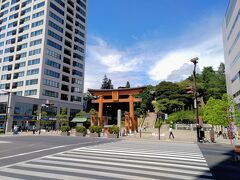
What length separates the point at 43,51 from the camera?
55.9m

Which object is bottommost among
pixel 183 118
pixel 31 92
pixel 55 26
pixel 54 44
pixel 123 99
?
pixel 183 118

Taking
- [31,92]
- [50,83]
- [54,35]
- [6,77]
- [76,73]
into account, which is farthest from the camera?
[76,73]

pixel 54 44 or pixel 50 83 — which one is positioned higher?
pixel 54 44

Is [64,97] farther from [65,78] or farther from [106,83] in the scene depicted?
[106,83]

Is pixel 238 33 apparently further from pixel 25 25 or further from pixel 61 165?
pixel 25 25

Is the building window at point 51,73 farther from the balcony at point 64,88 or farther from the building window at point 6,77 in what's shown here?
the building window at point 6,77

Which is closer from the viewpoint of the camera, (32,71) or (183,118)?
(183,118)

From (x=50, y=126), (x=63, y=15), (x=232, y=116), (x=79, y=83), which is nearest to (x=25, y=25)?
(x=63, y=15)

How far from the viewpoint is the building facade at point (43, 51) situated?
5638 centimetres

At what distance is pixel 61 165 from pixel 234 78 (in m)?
41.5

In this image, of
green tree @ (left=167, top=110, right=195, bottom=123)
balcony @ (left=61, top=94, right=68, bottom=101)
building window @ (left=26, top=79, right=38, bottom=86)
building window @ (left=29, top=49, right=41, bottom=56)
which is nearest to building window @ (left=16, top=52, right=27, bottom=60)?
building window @ (left=29, top=49, right=41, bottom=56)

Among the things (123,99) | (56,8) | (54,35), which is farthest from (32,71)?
(123,99)

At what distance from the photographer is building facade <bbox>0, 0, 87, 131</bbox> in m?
56.4

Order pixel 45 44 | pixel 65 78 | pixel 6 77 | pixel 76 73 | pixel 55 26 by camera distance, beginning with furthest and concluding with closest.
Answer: pixel 76 73 → pixel 65 78 → pixel 55 26 → pixel 6 77 → pixel 45 44
